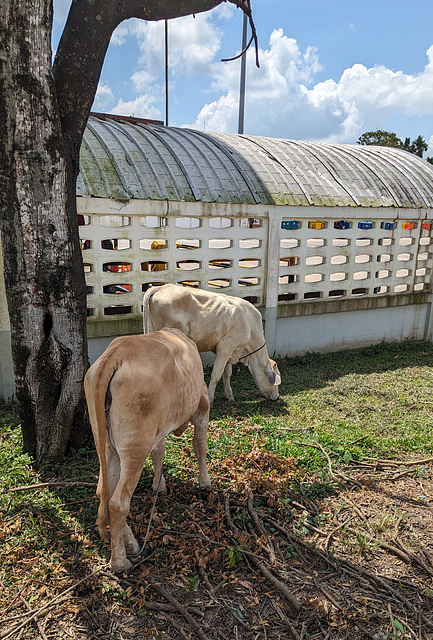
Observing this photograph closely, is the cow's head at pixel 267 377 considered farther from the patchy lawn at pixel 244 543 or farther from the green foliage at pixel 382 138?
the green foliage at pixel 382 138

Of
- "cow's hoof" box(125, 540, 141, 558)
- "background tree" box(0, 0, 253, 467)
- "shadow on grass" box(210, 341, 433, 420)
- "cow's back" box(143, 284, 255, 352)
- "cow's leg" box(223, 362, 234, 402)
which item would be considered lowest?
"shadow on grass" box(210, 341, 433, 420)

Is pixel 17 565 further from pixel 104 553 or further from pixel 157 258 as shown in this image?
pixel 157 258

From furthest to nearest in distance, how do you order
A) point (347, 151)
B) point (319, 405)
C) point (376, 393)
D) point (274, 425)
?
point (347, 151)
point (376, 393)
point (319, 405)
point (274, 425)

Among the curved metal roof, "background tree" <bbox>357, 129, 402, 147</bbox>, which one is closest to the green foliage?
"background tree" <bbox>357, 129, 402, 147</bbox>

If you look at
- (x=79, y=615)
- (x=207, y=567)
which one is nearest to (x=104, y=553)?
(x=79, y=615)

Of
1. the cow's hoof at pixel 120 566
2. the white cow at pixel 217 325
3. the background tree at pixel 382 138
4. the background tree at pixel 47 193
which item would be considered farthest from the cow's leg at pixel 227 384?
the background tree at pixel 382 138

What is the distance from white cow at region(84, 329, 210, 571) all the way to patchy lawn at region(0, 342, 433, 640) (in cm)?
41

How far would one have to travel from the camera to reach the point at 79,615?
301 centimetres

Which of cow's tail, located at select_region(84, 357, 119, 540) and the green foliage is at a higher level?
the green foliage

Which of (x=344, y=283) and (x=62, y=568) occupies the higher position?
(x=344, y=283)

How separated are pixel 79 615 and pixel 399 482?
3.37m

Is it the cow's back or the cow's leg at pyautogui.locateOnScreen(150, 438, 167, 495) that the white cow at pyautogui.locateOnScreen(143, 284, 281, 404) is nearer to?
the cow's back

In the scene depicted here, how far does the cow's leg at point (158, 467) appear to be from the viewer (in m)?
4.06

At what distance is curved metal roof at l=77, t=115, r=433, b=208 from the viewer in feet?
24.3
